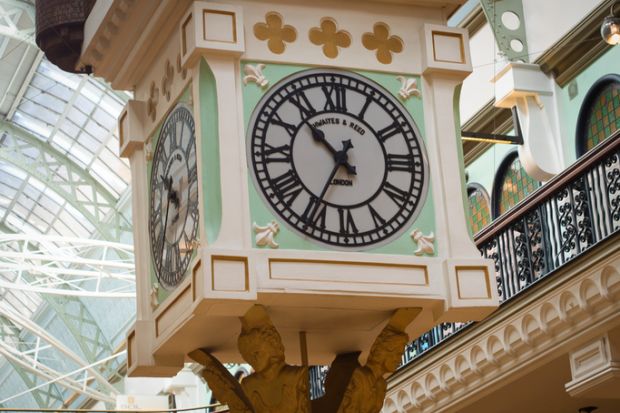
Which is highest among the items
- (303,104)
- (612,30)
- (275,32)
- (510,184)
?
(510,184)

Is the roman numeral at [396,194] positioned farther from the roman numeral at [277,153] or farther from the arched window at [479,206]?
the arched window at [479,206]

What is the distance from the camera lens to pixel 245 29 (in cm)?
742

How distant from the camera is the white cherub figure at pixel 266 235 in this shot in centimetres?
695

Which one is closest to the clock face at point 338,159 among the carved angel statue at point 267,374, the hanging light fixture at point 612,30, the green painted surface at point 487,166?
the carved angel statue at point 267,374

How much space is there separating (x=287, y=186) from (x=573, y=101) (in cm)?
1090

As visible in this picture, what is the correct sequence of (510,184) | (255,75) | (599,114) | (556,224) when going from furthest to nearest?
(510,184), (599,114), (556,224), (255,75)

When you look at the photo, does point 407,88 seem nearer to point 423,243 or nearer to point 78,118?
point 423,243

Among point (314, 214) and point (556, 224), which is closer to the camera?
point (314, 214)

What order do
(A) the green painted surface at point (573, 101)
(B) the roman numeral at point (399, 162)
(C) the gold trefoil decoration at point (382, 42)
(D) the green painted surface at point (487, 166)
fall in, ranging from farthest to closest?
(D) the green painted surface at point (487, 166) → (A) the green painted surface at point (573, 101) → (C) the gold trefoil decoration at point (382, 42) → (B) the roman numeral at point (399, 162)

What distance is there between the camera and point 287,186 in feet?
23.5

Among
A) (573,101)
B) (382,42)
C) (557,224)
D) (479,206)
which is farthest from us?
(479,206)

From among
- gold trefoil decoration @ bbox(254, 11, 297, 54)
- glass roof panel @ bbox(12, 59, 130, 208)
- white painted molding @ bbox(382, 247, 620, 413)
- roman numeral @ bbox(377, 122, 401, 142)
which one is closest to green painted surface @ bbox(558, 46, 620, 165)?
white painted molding @ bbox(382, 247, 620, 413)

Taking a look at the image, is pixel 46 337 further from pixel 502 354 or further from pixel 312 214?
pixel 312 214

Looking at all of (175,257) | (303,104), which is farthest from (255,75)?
(175,257)
